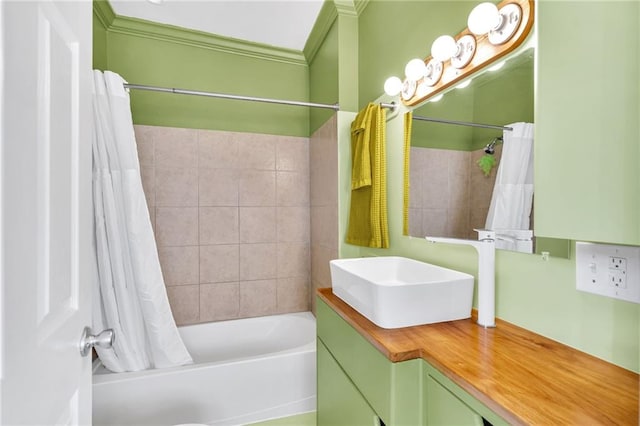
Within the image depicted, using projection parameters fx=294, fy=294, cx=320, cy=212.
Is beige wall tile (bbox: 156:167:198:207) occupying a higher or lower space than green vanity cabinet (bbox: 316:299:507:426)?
higher

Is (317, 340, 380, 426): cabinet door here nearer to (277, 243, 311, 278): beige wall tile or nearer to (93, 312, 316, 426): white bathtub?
(93, 312, 316, 426): white bathtub

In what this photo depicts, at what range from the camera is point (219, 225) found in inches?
92.6

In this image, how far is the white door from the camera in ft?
1.36

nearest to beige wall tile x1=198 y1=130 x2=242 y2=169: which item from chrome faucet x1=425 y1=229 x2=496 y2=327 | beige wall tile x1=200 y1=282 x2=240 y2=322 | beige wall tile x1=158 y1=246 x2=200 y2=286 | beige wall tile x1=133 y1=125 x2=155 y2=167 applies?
beige wall tile x1=133 y1=125 x2=155 y2=167

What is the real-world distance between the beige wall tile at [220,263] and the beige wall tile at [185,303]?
117 millimetres

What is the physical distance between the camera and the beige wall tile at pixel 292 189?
250 centimetres

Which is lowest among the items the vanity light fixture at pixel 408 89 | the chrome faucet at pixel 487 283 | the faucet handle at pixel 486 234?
the chrome faucet at pixel 487 283

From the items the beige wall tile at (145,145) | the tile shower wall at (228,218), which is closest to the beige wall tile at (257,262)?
the tile shower wall at (228,218)

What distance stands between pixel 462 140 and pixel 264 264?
182 centimetres

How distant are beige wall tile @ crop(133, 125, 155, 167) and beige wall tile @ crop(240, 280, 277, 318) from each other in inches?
46.1

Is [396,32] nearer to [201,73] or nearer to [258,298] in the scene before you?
[201,73]

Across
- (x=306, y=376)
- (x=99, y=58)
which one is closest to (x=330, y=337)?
(x=306, y=376)

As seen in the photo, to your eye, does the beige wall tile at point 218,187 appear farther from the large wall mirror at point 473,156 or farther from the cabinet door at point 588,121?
the cabinet door at point 588,121

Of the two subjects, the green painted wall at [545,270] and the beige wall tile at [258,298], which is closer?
the green painted wall at [545,270]
